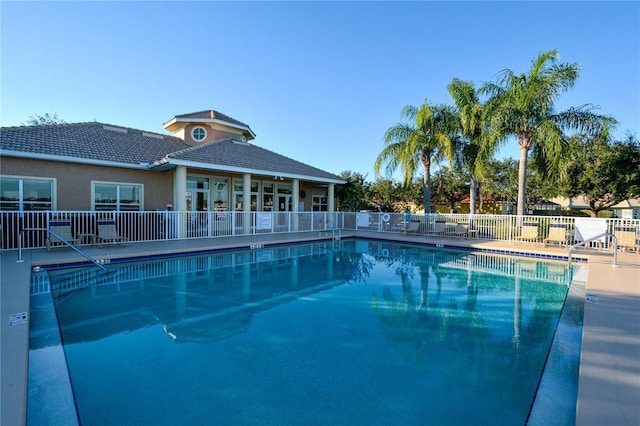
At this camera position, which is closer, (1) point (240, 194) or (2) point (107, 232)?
(2) point (107, 232)

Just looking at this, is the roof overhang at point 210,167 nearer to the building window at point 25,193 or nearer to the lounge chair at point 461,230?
the building window at point 25,193

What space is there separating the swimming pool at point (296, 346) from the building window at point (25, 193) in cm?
565

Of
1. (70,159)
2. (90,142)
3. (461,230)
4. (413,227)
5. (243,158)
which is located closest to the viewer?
(70,159)

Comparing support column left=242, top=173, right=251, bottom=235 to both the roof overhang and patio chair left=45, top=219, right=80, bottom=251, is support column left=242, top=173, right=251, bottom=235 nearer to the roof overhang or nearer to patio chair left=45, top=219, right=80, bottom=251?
the roof overhang

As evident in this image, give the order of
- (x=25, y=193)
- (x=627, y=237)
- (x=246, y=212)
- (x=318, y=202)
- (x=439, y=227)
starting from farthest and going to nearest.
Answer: (x=318, y=202)
(x=439, y=227)
(x=246, y=212)
(x=25, y=193)
(x=627, y=237)

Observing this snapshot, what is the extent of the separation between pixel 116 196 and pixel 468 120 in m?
17.6

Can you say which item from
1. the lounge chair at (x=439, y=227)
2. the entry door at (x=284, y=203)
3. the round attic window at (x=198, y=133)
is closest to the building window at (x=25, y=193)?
the round attic window at (x=198, y=133)

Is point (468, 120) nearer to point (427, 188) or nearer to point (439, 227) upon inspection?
point (427, 188)

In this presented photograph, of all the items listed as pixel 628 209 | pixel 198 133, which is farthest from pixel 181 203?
pixel 628 209

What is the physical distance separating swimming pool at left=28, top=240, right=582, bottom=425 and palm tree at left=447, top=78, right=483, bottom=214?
1015cm

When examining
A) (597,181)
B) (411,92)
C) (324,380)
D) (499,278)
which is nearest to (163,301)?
(324,380)

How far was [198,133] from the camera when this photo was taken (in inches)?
780

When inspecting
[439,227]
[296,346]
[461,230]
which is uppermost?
[439,227]

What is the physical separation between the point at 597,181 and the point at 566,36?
30.9ft
